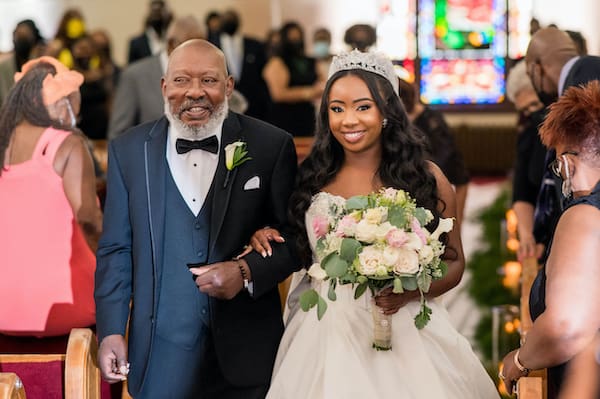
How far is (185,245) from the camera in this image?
419 cm

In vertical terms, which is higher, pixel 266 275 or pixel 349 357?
pixel 266 275

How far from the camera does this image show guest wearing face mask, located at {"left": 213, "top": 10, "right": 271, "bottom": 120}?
9.82 meters

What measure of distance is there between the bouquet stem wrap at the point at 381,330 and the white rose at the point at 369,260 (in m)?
0.36

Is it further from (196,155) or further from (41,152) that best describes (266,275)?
(41,152)

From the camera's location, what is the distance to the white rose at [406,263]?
3.77 meters

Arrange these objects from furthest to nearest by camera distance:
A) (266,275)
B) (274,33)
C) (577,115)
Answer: (274,33)
(266,275)
(577,115)

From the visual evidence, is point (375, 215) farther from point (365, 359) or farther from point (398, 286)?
point (365, 359)

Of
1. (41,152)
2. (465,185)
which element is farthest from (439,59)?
(41,152)

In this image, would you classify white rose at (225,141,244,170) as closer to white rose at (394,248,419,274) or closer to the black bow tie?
the black bow tie

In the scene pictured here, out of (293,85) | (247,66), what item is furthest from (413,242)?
(293,85)

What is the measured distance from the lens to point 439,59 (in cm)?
1584

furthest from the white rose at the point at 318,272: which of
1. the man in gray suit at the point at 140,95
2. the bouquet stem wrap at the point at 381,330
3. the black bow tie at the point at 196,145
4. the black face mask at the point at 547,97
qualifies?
the man in gray suit at the point at 140,95

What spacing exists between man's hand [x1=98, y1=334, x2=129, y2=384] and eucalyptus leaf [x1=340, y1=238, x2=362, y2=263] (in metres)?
0.90

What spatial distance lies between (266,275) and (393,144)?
71cm
